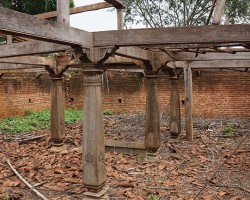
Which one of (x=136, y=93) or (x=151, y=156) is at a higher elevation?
(x=136, y=93)

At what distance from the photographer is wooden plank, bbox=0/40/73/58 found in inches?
175

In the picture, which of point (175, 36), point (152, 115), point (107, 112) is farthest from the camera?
point (107, 112)

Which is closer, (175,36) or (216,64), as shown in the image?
(175,36)

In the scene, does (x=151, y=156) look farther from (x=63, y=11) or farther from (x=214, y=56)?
(x=63, y=11)

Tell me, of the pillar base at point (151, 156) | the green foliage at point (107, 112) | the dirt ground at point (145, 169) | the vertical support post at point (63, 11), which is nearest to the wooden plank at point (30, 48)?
the vertical support post at point (63, 11)

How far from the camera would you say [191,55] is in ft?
24.2

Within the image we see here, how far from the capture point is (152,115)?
7492mm

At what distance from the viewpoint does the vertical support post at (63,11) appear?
3771mm

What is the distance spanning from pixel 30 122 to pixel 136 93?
5.76 meters

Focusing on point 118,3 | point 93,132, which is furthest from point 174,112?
point 118,3

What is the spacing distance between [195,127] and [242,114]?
137 inches

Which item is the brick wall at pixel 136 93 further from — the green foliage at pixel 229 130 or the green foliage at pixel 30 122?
the green foliage at pixel 229 130

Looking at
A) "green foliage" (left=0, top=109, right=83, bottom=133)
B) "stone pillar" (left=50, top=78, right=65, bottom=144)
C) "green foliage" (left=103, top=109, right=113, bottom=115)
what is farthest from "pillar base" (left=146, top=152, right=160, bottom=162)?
"green foliage" (left=103, top=109, right=113, bottom=115)

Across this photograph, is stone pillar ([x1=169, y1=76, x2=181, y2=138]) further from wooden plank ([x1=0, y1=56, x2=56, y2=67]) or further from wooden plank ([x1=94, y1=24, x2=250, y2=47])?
wooden plank ([x1=94, y1=24, x2=250, y2=47])
